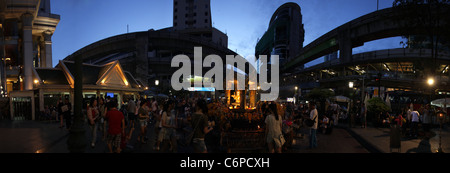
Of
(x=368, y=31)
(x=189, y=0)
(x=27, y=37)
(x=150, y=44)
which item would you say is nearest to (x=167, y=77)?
(x=150, y=44)

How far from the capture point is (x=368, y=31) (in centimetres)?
3169

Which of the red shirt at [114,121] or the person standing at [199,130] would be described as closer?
the person standing at [199,130]

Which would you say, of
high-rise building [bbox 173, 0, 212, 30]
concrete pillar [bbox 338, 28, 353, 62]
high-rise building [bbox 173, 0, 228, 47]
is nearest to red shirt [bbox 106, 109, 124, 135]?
concrete pillar [bbox 338, 28, 353, 62]

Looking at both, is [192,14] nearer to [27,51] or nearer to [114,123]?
[27,51]

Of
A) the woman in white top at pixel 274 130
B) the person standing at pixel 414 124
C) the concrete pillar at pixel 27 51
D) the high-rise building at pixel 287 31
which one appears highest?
the high-rise building at pixel 287 31

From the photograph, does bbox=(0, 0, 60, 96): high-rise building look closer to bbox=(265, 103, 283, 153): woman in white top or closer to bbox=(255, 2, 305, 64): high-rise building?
bbox=(265, 103, 283, 153): woman in white top

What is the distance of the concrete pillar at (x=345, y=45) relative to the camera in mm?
34156

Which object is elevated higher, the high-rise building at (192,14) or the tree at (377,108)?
the high-rise building at (192,14)

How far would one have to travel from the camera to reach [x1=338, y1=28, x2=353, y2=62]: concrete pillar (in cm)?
3416

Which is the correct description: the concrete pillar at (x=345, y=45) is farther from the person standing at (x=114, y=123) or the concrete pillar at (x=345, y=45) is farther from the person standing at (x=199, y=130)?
the person standing at (x=114, y=123)

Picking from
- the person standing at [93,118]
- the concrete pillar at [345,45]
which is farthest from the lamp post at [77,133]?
the concrete pillar at [345,45]
